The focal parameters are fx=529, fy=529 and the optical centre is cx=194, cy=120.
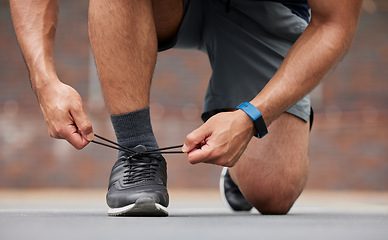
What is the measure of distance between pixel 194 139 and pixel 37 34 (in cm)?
40

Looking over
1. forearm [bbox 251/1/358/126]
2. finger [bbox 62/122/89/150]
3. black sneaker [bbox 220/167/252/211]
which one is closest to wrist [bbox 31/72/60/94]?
finger [bbox 62/122/89/150]

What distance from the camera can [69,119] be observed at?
0.86 meters

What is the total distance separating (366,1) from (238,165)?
4.02m

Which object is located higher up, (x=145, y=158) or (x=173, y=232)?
(x=173, y=232)

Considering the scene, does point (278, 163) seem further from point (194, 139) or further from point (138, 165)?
point (194, 139)

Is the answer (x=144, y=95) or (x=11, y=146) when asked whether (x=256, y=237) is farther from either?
(x=11, y=146)

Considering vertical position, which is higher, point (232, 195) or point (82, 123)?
point (82, 123)

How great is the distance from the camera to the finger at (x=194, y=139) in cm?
83

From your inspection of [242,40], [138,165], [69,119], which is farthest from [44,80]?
[242,40]

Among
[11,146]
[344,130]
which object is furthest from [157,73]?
[344,130]

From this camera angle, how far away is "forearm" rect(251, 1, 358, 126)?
95 centimetres

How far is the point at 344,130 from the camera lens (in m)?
4.51

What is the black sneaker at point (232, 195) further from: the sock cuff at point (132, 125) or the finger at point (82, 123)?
the finger at point (82, 123)

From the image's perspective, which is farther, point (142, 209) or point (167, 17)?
point (167, 17)
